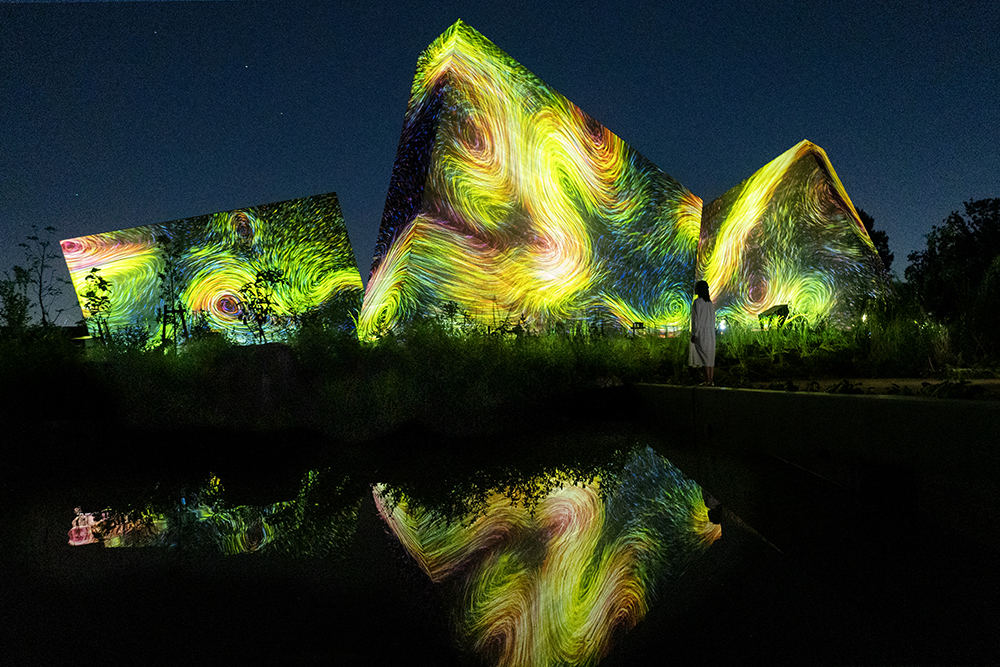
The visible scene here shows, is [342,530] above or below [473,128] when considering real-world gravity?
below

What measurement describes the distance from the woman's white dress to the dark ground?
4.94 m

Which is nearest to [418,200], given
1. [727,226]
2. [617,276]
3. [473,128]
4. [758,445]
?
[473,128]

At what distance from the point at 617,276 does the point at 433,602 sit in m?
15.8

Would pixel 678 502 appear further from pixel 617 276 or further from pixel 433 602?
pixel 617 276

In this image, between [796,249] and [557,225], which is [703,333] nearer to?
[557,225]

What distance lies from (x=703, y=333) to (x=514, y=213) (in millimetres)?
8593

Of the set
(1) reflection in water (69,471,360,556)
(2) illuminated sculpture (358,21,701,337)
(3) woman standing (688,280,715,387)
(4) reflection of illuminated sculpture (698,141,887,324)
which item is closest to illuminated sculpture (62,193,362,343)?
(2) illuminated sculpture (358,21,701,337)

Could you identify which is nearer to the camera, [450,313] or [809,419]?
[809,419]

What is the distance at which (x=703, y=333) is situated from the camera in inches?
325

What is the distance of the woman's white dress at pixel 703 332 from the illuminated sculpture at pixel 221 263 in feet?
47.0

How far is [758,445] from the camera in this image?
5.48 metres

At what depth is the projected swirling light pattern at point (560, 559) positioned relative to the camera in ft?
8.09

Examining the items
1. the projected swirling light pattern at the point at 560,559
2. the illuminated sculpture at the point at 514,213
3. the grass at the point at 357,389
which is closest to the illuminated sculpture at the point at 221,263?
the illuminated sculpture at the point at 514,213

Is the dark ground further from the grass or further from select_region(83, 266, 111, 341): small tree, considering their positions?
select_region(83, 266, 111, 341): small tree
